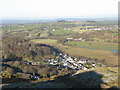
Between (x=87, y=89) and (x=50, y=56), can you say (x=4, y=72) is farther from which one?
(x=50, y=56)

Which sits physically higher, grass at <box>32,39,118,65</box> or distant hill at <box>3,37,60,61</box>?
distant hill at <box>3,37,60,61</box>

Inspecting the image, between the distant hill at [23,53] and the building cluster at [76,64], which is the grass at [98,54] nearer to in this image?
the building cluster at [76,64]

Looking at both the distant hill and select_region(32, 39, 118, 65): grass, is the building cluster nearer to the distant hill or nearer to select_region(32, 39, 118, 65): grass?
select_region(32, 39, 118, 65): grass

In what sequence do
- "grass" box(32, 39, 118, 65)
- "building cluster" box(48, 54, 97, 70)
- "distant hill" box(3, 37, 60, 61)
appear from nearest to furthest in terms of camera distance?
1. "building cluster" box(48, 54, 97, 70)
2. "distant hill" box(3, 37, 60, 61)
3. "grass" box(32, 39, 118, 65)

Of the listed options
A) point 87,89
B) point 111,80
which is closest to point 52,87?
point 87,89

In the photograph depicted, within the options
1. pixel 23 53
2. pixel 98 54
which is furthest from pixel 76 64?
pixel 23 53

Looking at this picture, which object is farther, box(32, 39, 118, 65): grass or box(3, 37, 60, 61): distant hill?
box(32, 39, 118, 65): grass

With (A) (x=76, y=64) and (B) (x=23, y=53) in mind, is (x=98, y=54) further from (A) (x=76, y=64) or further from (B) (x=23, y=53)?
(B) (x=23, y=53)

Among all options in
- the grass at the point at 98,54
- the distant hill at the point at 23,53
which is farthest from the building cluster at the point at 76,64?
the distant hill at the point at 23,53

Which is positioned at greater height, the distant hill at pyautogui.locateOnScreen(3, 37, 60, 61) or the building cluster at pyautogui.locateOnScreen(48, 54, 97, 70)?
the distant hill at pyautogui.locateOnScreen(3, 37, 60, 61)

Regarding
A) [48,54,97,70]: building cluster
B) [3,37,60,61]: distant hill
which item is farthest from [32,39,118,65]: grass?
[3,37,60,61]: distant hill

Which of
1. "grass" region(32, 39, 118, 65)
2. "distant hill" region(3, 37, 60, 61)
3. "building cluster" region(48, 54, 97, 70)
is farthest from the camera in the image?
"grass" region(32, 39, 118, 65)
